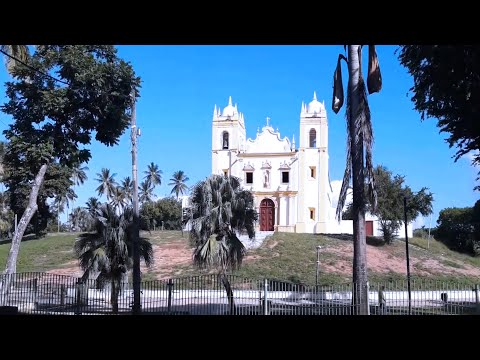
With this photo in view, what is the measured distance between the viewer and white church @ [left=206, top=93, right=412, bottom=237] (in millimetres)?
39219

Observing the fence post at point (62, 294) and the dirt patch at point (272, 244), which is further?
the dirt patch at point (272, 244)

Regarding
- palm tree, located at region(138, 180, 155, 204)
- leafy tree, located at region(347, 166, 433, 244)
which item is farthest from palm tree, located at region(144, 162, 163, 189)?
leafy tree, located at region(347, 166, 433, 244)

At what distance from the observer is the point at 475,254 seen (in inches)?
1356

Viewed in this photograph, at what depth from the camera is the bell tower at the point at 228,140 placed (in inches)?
1571

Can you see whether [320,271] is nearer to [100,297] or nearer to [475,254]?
[100,297]

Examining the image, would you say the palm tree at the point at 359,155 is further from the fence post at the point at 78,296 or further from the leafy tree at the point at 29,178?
the leafy tree at the point at 29,178

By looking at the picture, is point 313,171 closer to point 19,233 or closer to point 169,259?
point 169,259

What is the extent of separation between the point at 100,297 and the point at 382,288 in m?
7.23

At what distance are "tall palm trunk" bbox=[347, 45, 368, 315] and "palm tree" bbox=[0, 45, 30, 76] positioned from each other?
8804 mm

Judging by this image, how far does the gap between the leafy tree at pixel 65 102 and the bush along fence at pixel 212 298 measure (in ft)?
15.9

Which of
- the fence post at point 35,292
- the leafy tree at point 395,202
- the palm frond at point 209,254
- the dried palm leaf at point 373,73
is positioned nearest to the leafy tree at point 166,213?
the leafy tree at point 395,202

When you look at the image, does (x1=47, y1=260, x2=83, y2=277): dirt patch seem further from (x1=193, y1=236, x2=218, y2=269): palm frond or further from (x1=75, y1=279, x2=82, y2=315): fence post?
(x1=193, y1=236, x2=218, y2=269): palm frond
